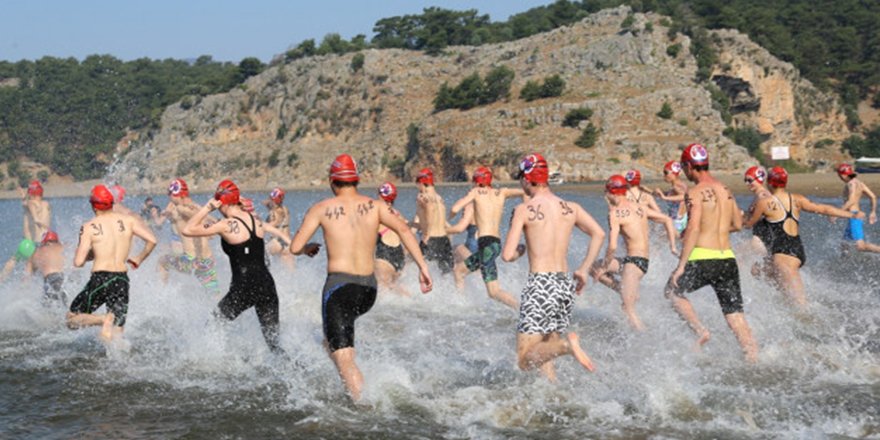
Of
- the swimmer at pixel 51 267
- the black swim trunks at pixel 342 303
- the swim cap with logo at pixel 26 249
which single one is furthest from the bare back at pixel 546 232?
the swim cap with logo at pixel 26 249

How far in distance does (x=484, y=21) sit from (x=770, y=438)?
359ft

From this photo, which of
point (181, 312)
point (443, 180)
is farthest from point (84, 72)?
point (181, 312)

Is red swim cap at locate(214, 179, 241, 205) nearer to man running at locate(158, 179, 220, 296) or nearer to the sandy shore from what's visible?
man running at locate(158, 179, 220, 296)

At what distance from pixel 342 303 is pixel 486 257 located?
429 cm

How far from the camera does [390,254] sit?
485 inches

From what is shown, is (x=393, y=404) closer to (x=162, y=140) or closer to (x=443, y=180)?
(x=443, y=180)

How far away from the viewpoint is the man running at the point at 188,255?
1135 centimetres

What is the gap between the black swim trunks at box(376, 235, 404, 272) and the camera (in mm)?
12258

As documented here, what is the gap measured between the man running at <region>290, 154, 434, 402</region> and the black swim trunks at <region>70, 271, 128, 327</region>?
9.93 ft

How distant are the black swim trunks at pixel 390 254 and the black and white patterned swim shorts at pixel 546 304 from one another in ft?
18.5

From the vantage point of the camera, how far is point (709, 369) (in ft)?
26.9

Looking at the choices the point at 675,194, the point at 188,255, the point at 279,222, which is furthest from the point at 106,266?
the point at 675,194

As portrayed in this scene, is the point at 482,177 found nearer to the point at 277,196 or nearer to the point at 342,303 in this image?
the point at 277,196

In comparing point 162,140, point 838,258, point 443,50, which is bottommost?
point 838,258
